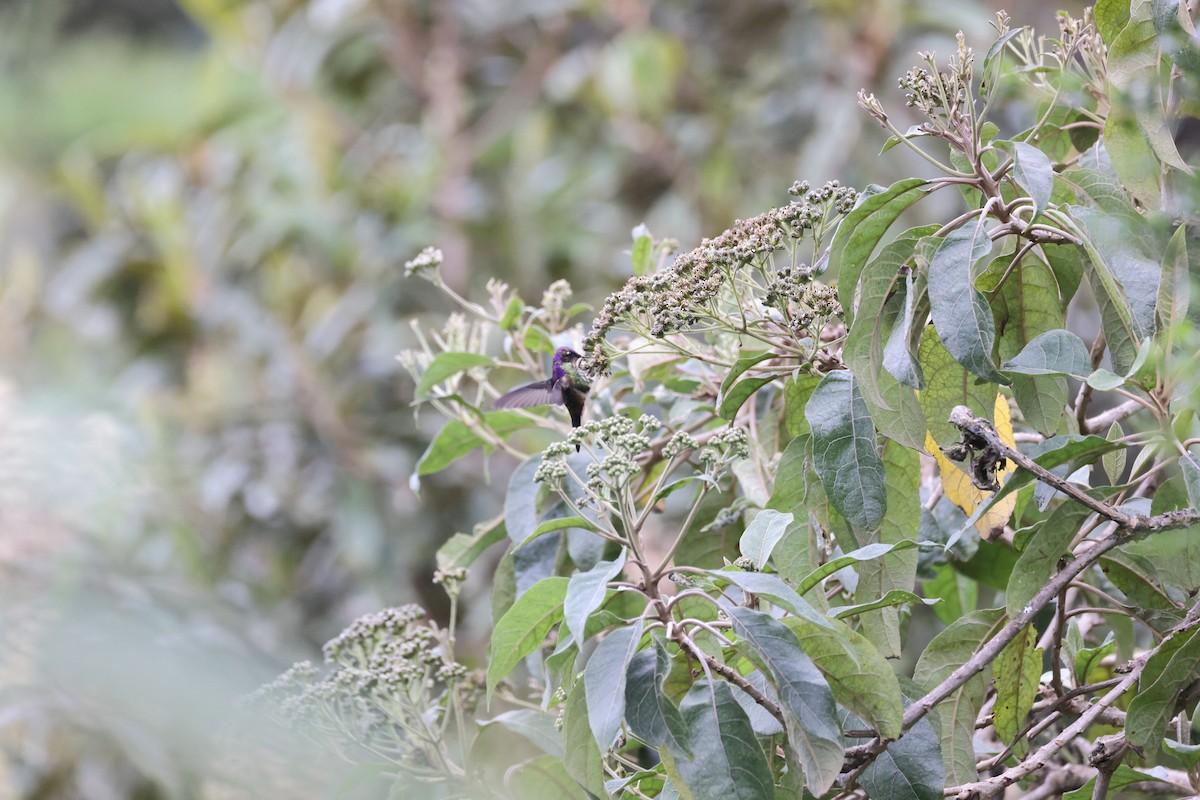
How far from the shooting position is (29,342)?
8.81 feet

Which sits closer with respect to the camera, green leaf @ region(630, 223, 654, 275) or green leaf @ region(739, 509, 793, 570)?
green leaf @ region(739, 509, 793, 570)

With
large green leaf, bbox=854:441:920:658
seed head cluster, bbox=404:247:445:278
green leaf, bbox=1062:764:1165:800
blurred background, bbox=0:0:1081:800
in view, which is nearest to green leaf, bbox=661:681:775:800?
large green leaf, bbox=854:441:920:658

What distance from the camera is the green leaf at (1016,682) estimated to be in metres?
0.67

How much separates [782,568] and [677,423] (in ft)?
0.61

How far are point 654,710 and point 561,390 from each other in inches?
13.2

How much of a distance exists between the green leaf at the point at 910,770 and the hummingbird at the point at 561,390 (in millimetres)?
303

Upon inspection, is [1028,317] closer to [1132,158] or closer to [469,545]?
[1132,158]

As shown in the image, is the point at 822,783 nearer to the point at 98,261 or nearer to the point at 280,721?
the point at 280,721

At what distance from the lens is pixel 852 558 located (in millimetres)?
577

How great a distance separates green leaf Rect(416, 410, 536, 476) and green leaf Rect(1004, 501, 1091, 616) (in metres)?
0.38

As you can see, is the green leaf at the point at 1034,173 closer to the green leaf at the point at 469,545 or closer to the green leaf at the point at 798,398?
the green leaf at the point at 798,398

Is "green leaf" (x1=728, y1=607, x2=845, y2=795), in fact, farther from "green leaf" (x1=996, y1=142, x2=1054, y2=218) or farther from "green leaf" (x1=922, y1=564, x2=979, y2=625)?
"green leaf" (x1=922, y1=564, x2=979, y2=625)

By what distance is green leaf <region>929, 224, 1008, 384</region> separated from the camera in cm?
57

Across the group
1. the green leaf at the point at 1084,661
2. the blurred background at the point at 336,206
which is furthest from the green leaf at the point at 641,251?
the blurred background at the point at 336,206
